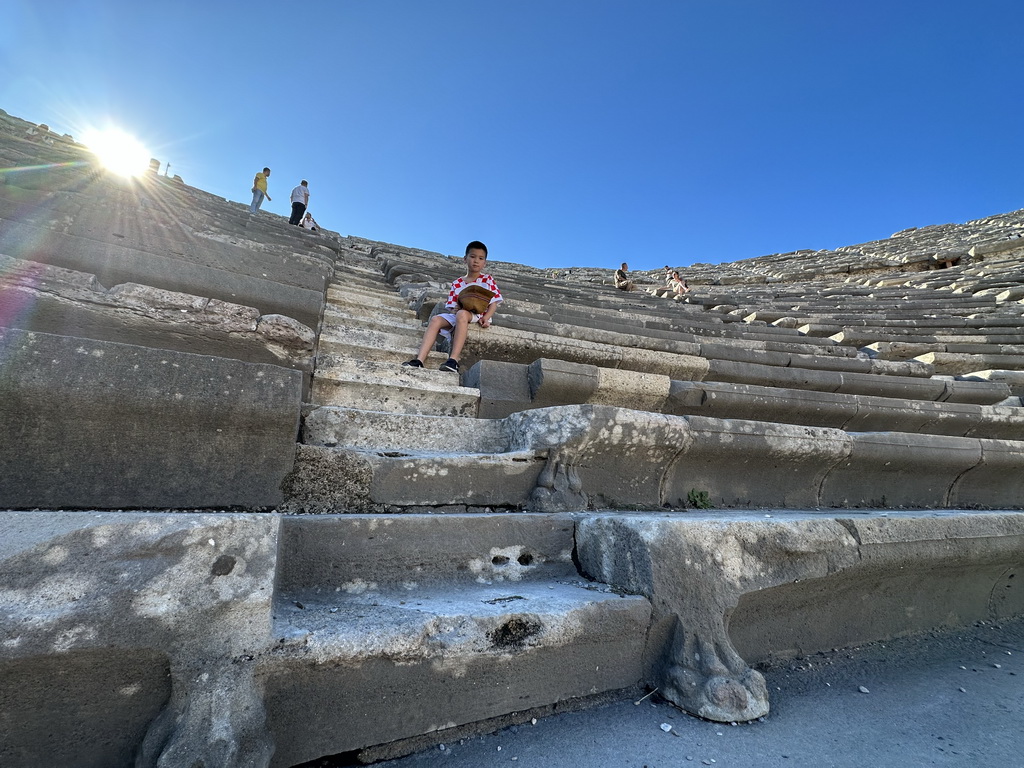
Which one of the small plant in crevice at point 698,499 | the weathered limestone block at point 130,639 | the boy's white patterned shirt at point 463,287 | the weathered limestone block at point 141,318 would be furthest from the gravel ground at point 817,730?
the boy's white patterned shirt at point 463,287

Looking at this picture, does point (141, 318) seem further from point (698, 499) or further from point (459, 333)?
point (698, 499)

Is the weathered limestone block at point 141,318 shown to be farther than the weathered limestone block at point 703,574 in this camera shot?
Yes

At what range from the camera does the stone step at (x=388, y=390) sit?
214 cm

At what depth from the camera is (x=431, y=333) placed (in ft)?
9.41

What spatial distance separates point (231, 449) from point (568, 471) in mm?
1133

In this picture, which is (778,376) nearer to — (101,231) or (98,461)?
(98,461)

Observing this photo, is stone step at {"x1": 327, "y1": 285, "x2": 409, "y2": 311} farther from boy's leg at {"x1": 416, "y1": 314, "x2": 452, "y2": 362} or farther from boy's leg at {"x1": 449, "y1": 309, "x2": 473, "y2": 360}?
boy's leg at {"x1": 449, "y1": 309, "x2": 473, "y2": 360}

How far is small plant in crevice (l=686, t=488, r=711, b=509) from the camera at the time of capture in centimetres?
206

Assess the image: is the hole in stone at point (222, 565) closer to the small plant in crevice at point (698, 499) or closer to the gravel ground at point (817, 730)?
the gravel ground at point (817, 730)

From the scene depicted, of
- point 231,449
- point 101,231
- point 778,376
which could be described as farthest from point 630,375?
point 101,231

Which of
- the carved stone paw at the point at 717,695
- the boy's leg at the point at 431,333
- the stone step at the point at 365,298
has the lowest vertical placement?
the carved stone paw at the point at 717,695

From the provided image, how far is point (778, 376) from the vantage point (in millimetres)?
3492

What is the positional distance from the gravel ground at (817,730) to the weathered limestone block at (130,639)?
39 cm

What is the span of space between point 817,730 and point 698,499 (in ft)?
3.08
